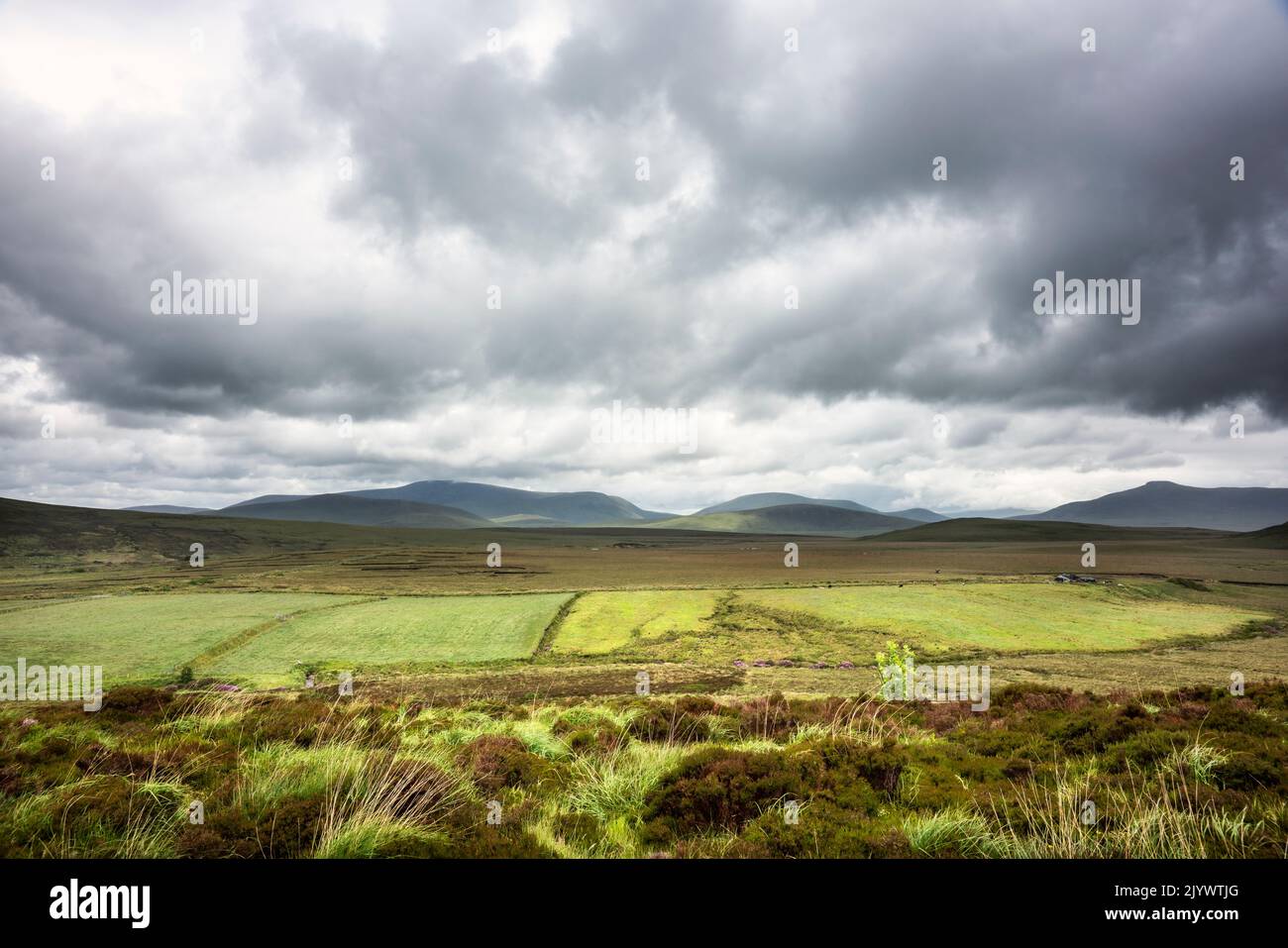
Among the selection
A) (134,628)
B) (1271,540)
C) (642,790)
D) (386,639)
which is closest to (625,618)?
(386,639)

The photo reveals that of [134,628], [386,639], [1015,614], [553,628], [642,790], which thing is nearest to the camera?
[642,790]

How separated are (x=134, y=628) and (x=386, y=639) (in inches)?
558

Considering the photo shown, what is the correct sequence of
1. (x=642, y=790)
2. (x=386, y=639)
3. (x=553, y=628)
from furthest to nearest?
(x=553, y=628)
(x=386, y=639)
(x=642, y=790)

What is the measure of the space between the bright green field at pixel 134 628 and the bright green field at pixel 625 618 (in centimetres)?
1839

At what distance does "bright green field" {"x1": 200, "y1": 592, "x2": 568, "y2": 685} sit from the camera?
84.1 feet

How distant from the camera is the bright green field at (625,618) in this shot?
32344mm

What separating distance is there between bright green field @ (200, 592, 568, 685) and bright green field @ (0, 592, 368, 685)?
2.26m

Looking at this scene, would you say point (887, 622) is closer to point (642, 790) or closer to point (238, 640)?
point (642, 790)

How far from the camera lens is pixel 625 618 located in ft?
128

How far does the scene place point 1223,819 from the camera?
16.1 feet

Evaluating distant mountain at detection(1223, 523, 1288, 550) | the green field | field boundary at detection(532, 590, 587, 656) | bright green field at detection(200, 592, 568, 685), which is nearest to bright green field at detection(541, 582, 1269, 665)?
the green field
